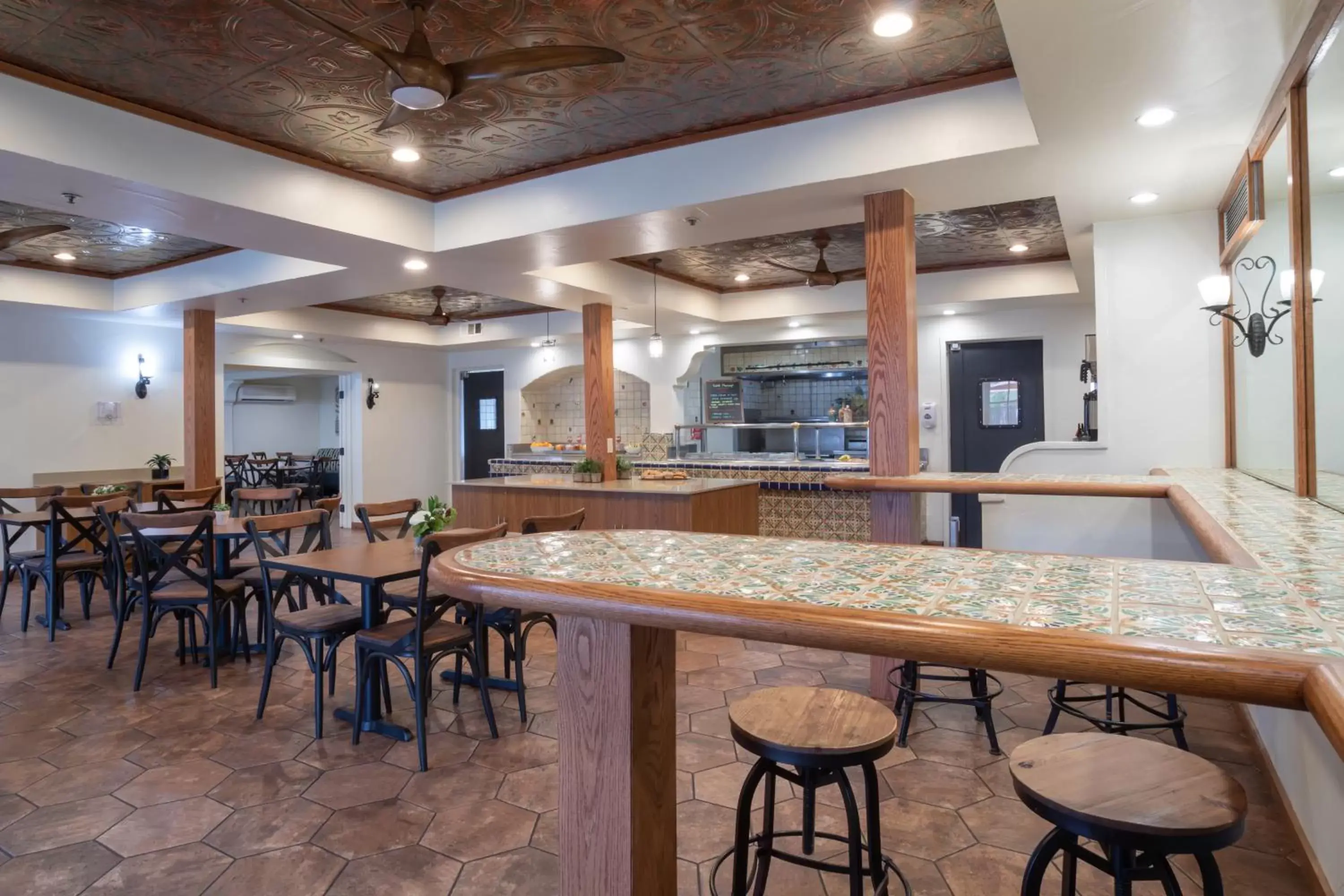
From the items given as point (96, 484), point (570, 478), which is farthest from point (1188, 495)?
point (96, 484)

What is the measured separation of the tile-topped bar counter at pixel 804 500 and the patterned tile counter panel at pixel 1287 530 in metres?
3.54

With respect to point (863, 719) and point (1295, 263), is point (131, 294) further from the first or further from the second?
point (1295, 263)

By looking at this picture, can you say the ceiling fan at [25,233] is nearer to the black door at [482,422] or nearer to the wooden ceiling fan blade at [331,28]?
the wooden ceiling fan blade at [331,28]

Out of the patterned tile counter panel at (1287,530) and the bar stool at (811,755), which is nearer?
the patterned tile counter panel at (1287,530)

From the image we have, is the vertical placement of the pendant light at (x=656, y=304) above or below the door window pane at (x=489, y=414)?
above

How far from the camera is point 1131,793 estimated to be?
134 centimetres

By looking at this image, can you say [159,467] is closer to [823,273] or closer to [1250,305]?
[823,273]

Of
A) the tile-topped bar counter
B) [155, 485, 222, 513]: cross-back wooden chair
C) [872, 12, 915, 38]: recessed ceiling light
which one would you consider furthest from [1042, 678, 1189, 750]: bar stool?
→ [155, 485, 222, 513]: cross-back wooden chair

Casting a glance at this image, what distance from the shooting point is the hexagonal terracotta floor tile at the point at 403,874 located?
2.10 meters

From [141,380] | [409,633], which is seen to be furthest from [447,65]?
[141,380]

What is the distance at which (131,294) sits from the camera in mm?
6652

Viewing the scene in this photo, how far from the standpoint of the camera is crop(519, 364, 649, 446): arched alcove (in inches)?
412

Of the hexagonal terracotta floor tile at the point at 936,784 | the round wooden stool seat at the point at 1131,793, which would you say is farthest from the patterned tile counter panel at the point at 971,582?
the hexagonal terracotta floor tile at the point at 936,784

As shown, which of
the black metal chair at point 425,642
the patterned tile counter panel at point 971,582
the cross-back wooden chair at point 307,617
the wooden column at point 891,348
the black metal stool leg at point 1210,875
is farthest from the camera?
the wooden column at point 891,348
